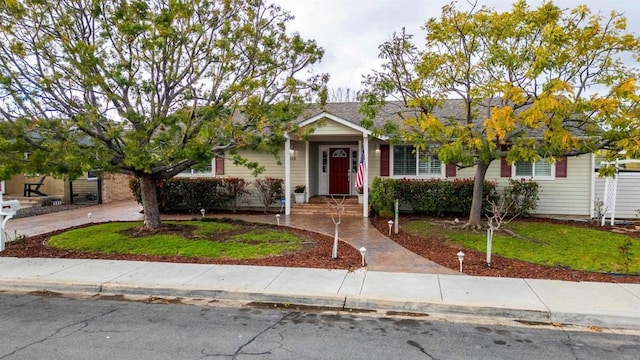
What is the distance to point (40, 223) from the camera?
512 inches

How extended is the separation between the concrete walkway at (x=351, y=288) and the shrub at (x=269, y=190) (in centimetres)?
700

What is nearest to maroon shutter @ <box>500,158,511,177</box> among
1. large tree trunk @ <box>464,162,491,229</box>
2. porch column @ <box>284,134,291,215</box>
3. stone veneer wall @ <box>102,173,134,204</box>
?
large tree trunk @ <box>464,162,491,229</box>

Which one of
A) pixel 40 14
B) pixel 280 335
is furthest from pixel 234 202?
pixel 280 335

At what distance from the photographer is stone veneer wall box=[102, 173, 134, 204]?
62.8 feet

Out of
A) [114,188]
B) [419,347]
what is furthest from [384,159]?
[114,188]

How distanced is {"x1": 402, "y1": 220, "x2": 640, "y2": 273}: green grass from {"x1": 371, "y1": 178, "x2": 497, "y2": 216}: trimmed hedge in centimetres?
147

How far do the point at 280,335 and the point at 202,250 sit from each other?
451 centimetres

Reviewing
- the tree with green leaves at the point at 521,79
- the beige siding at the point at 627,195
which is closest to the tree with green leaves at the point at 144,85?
the tree with green leaves at the point at 521,79

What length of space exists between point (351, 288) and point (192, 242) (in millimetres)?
4637

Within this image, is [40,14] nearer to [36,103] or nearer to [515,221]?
[36,103]

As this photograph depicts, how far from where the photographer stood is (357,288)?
6.17m

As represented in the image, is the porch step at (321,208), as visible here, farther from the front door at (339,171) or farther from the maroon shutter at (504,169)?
the maroon shutter at (504,169)

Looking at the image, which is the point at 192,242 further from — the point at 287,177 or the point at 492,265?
the point at 492,265

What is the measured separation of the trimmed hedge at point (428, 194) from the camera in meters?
13.1
